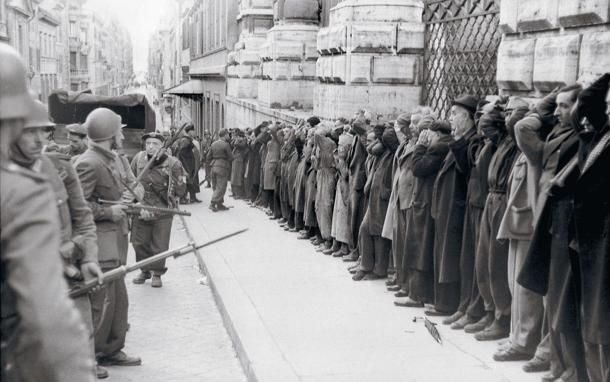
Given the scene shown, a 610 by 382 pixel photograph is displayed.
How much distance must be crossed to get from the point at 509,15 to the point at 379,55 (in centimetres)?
524

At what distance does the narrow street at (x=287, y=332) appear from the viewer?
655 centimetres

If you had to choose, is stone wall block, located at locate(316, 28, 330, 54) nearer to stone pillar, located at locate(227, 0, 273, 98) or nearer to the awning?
stone pillar, located at locate(227, 0, 273, 98)

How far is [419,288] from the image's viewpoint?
338 inches

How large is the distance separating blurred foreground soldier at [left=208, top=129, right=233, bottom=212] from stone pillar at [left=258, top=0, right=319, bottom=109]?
2.55 metres

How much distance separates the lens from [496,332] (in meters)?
7.24

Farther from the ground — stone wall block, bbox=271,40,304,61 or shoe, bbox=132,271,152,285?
stone wall block, bbox=271,40,304,61

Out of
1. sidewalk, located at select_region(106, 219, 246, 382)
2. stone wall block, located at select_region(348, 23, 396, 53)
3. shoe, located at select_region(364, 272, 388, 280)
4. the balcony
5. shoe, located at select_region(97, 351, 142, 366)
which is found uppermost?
stone wall block, located at select_region(348, 23, 396, 53)

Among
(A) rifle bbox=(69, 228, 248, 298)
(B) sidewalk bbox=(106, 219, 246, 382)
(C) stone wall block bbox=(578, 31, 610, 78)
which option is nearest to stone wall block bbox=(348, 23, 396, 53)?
(B) sidewalk bbox=(106, 219, 246, 382)

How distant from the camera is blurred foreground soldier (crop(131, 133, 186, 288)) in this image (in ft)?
34.9

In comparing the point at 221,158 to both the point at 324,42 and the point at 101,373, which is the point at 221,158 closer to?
the point at 324,42

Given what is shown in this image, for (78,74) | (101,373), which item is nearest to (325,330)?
(101,373)

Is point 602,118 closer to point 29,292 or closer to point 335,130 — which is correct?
point 29,292

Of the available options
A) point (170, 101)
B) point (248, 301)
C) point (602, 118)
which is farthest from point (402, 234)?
point (170, 101)

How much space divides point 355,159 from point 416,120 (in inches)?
67.7
